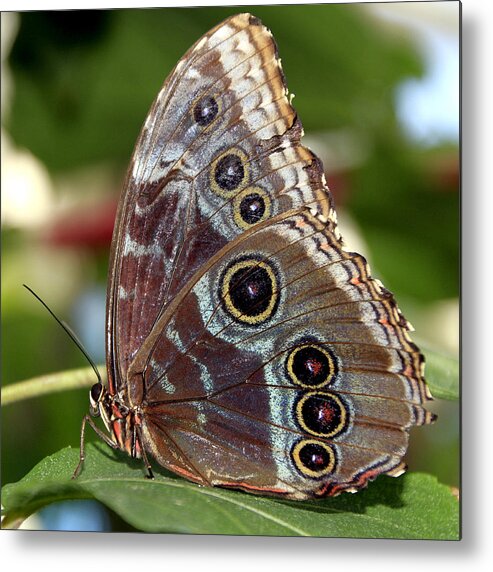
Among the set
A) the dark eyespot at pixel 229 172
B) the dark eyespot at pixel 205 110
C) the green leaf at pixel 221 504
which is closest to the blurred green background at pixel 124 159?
the green leaf at pixel 221 504

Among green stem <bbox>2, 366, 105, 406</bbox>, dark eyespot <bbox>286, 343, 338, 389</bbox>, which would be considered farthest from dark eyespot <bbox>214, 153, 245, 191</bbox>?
green stem <bbox>2, 366, 105, 406</bbox>

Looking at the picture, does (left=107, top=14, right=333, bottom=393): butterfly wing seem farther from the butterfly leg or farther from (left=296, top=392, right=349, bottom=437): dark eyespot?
(left=296, top=392, right=349, bottom=437): dark eyespot

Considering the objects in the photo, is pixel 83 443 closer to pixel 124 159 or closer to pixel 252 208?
pixel 252 208

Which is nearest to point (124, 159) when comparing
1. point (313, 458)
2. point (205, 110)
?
point (205, 110)

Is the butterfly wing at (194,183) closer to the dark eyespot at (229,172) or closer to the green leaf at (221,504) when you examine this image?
the dark eyespot at (229,172)

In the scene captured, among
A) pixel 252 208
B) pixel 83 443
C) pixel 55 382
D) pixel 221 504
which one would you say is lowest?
pixel 221 504

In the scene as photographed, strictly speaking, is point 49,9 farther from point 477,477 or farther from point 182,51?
point 477,477
